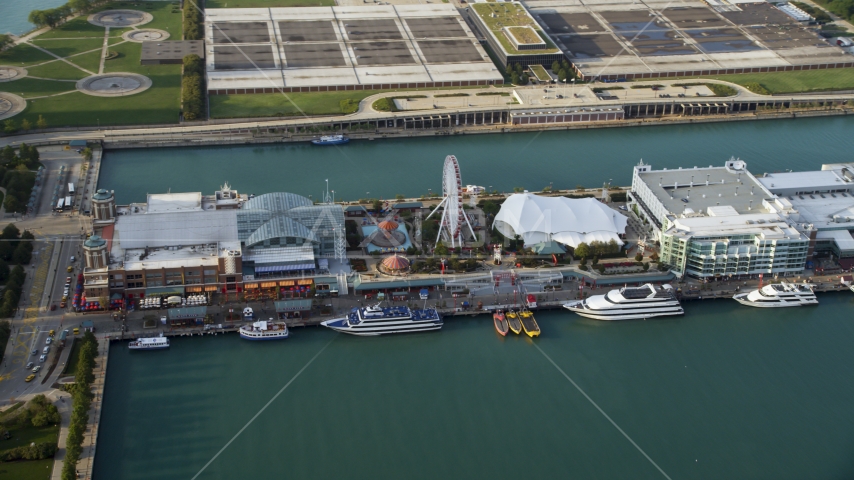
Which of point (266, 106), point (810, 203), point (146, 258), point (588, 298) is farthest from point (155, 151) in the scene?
point (810, 203)

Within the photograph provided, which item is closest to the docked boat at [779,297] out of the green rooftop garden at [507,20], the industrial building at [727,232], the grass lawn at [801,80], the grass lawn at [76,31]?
the industrial building at [727,232]

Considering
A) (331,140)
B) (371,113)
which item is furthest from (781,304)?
(371,113)

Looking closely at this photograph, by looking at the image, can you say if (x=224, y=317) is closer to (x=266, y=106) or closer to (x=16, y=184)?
(x=16, y=184)

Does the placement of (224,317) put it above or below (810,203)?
below

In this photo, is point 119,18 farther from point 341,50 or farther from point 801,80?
point 801,80

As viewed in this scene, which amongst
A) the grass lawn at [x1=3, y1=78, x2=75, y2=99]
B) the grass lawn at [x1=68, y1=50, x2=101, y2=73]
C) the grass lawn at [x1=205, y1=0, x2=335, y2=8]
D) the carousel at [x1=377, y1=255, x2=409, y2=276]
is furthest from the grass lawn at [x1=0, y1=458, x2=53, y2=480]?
the grass lawn at [x1=205, y1=0, x2=335, y2=8]

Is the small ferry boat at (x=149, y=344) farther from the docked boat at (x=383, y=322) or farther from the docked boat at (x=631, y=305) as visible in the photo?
the docked boat at (x=631, y=305)
